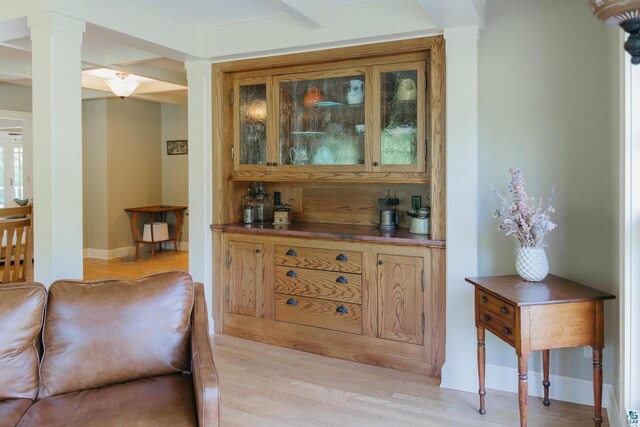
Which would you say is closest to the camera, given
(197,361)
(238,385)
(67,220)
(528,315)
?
(197,361)

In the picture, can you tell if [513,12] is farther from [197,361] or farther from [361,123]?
[197,361]

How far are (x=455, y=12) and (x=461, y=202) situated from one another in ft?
3.56

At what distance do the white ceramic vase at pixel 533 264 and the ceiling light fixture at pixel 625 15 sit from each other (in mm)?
1297

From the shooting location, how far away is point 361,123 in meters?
3.42

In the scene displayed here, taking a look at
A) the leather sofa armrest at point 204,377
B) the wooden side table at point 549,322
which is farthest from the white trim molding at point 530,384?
the leather sofa armrest at point 204,377

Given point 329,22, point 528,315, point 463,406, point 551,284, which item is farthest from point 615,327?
point 329,22

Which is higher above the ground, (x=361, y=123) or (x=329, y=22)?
(x=329, y=22)

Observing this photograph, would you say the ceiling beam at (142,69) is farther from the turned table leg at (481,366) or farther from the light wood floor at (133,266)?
the turned table leg at (481,366)

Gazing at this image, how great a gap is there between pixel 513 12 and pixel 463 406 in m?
2.32

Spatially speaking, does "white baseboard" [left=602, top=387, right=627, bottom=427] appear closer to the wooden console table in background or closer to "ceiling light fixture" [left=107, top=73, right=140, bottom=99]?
"ceiling light fixture" [left=107, top=73, right=140, bottom=99]

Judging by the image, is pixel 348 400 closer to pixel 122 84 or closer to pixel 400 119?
pixel 400 119

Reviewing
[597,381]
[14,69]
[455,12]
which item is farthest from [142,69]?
[597,381]

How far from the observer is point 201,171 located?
3854 mm

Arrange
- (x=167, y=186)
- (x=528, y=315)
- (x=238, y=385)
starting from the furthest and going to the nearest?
(x=167, y=186)
(x=238, y=385)
(x=528, y=315)
